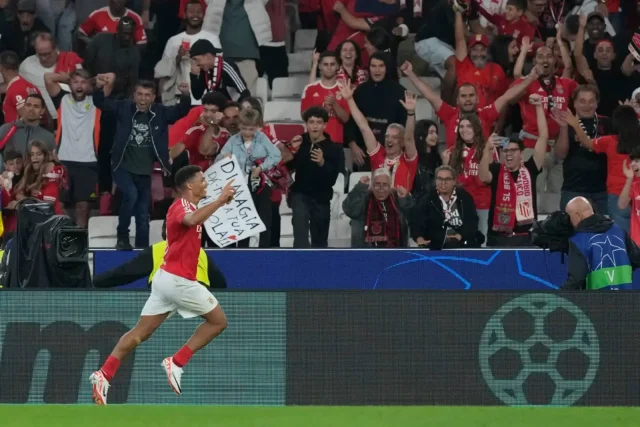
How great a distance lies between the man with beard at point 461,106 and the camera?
48.5 ft

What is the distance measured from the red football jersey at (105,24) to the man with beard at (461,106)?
3.22m

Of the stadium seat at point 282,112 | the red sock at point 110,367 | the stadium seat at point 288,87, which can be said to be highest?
the stadium seat at point 288,87

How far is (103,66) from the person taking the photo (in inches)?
632

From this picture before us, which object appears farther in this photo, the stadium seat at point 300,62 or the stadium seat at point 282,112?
the stadium seat at point 300,62

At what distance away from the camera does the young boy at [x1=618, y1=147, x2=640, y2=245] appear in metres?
13.2

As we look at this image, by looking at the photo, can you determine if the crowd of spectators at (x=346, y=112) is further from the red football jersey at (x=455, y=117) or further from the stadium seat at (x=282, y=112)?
the stadium seat at (x=282, y=112)

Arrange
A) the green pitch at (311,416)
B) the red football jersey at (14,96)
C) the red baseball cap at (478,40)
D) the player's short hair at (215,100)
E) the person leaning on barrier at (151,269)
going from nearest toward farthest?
the green pitch at (311,416) < the person leaning on barrier at (151,269) < the player's short hair at (215,100) < the red football jersey at (14,96) < the red baseball cap at (478,40)

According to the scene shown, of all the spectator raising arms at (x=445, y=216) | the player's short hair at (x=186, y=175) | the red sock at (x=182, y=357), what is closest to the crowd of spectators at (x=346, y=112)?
the spectator raising arms at (x=445, y=216)

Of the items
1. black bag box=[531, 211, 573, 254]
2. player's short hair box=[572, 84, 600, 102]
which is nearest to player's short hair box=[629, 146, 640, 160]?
player's short hair box=[572, 84, 600, 102]

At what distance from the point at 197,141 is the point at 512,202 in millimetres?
3314

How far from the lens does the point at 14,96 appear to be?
51.8ft

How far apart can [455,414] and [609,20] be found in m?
9.12

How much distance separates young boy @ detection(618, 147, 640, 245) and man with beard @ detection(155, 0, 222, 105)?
508 centimetres

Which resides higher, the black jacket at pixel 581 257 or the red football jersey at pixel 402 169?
the red football jersey at pixel 402 169
